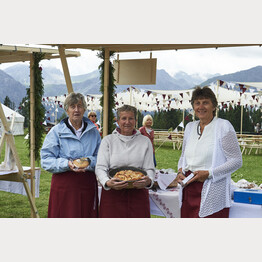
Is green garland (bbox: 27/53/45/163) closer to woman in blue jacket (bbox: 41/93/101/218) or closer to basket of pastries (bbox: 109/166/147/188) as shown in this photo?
woman in blue jacket (bbox: 41/93/101/218)

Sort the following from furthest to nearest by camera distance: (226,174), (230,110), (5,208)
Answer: (230,110), (5,208), (226,174)

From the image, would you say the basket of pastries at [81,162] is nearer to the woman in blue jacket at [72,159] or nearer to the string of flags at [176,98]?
the woman in blue jacket at [72,159]

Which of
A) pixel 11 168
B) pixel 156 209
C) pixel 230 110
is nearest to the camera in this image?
pixel 156 209

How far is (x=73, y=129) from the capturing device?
2.86 metres

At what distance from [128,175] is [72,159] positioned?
51 cm

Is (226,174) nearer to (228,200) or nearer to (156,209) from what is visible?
(228,200)

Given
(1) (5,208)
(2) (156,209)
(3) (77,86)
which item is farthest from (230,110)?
(3) (77,86)

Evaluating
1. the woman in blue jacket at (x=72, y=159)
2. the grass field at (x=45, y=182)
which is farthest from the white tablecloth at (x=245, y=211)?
the grass field at (x=45, y=182)

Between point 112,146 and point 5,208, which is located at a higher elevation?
point 112,146

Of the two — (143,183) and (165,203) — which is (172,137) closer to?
(165,203)

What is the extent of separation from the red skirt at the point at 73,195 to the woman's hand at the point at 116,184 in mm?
366

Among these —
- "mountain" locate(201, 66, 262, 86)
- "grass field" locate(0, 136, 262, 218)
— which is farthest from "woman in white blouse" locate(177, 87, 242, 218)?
"mountain" locate(201, 66, 262, 86)

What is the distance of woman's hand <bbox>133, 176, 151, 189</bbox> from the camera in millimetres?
2529

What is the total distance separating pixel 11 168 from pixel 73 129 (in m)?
1.70
